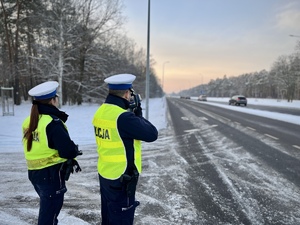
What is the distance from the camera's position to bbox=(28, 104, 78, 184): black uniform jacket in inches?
97.7

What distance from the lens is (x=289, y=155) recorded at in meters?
7.97

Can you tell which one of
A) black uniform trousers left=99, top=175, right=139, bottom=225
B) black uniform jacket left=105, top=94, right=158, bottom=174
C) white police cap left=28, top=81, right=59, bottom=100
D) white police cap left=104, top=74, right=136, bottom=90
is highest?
white police cap left=104, top=74, right=136, bottom=90

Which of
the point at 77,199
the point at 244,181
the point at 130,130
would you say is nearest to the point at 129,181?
the point at 130,130

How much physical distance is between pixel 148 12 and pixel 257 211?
540 inches

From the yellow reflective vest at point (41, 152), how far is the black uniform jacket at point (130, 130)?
0.75m

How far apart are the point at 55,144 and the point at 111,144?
24.1 inches

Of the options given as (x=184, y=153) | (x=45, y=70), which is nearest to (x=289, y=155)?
(x=184, y=153)

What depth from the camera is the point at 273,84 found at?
105938mm

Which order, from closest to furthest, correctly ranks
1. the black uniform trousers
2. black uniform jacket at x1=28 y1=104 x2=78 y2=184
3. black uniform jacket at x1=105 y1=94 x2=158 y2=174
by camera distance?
black uniform jacket at x1=105 y1=94 x2=158 y2=174 < the black uniform trousers < black uniform jacket at x1=28 y1=104 x2=78 y2=184

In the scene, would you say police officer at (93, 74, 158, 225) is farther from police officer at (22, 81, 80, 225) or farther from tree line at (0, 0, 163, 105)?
tree line at (0, 0, 163, 105)

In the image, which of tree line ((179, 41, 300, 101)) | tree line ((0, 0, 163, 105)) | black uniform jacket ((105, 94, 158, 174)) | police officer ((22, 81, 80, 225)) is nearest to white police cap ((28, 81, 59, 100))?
police officer ((22, 81, 80, 225))

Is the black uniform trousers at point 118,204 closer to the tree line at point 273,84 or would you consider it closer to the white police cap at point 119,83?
the white police cap at point 119,83

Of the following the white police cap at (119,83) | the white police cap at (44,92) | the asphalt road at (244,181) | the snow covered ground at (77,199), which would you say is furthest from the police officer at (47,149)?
the asphalt road at (244,181)

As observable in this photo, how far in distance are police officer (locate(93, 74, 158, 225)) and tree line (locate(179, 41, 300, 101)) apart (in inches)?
2425
